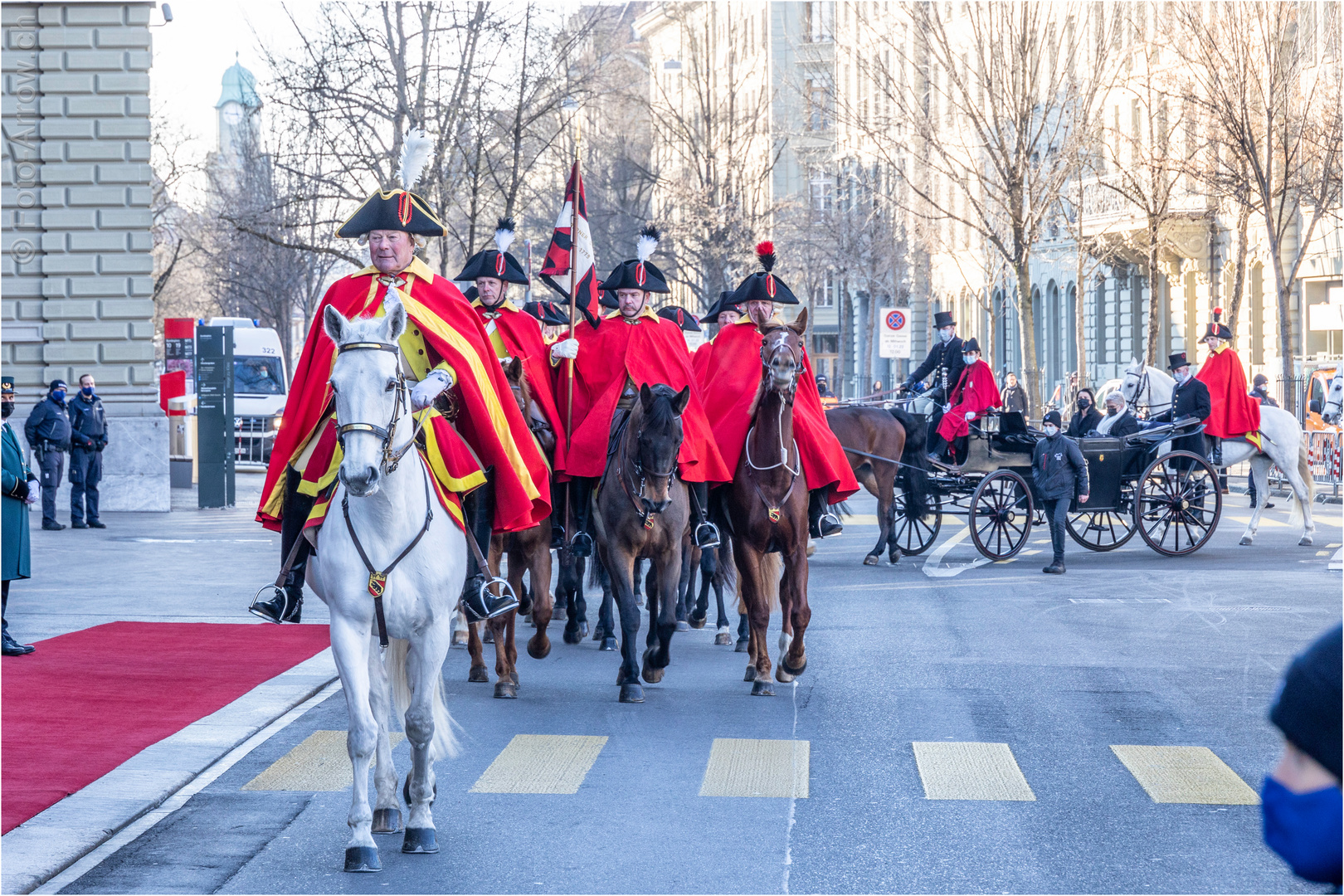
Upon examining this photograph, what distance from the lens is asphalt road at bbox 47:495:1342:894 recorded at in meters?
6.20

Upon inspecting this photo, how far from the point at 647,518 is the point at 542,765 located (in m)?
2.12

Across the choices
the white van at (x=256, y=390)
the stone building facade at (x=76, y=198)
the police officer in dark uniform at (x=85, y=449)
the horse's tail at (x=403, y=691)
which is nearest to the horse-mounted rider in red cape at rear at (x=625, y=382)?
the horse's tail at (x=403, y=691)

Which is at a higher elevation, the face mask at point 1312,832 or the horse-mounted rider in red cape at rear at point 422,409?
the horse-mounted rider in red cape at rear at point 422,409

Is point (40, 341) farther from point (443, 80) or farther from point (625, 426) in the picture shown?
point (625, 426)

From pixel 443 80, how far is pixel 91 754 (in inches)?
834

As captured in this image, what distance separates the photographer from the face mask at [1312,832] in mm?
2461

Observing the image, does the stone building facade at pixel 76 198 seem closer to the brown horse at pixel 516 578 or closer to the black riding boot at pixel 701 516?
the brown horse at pixel 516 578

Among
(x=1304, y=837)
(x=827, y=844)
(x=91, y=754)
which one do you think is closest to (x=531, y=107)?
(x=91, y=754)

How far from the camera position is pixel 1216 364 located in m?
18.8

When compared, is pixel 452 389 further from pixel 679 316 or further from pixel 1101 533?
pixel 1101 533

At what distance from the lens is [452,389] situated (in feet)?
24.3

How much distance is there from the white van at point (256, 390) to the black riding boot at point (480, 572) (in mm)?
26782

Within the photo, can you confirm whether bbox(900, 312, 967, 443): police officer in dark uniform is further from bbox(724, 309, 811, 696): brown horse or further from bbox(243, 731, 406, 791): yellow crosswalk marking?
bbox(243, 731, 406, 791): yellow crosswalk marking

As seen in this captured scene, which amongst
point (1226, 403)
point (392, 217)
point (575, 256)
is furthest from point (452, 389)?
point (1226, 403)
